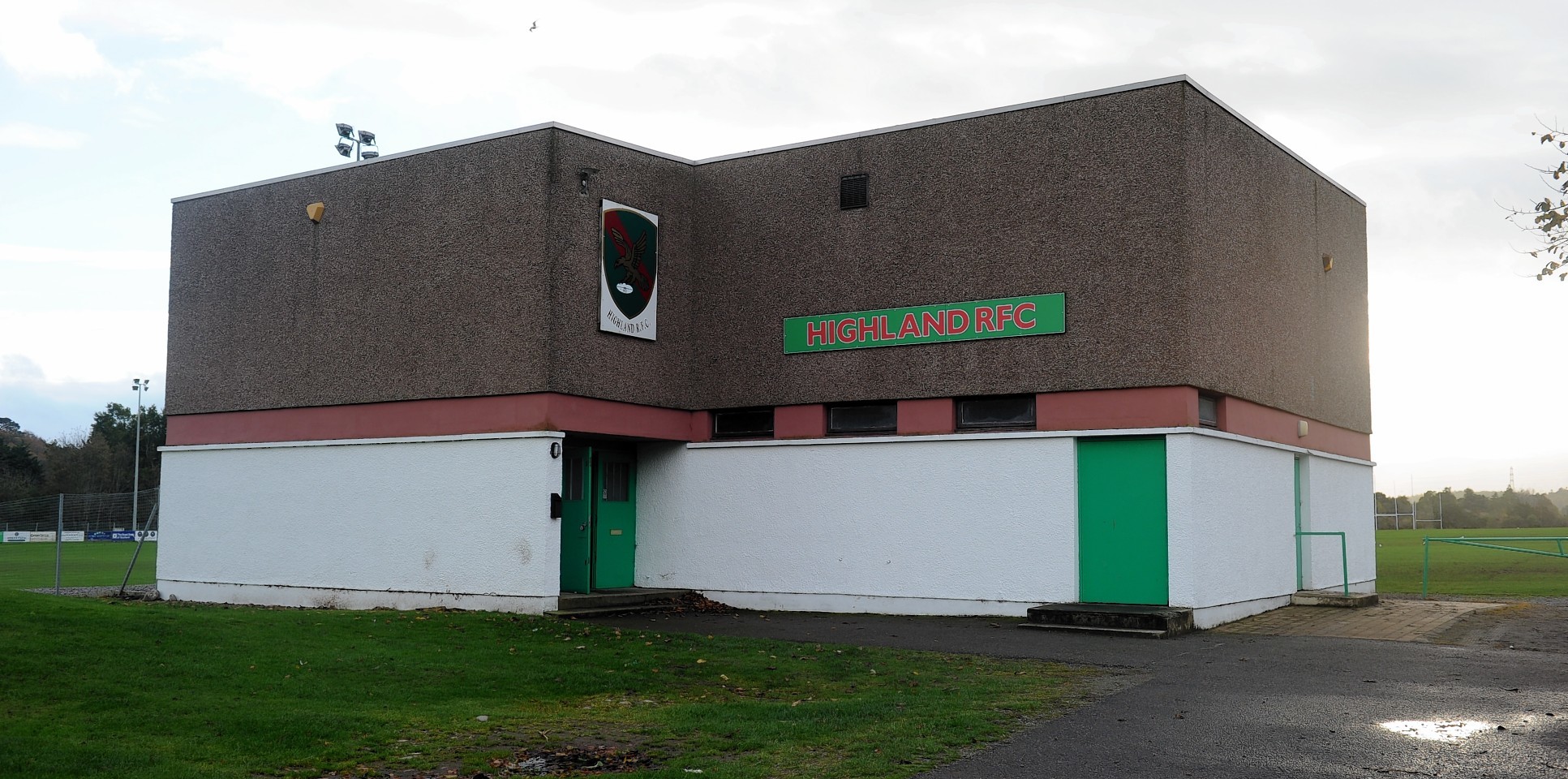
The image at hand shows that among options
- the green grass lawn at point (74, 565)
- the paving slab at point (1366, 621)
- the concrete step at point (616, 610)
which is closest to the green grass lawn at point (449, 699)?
the concrete step at point (616, 610)

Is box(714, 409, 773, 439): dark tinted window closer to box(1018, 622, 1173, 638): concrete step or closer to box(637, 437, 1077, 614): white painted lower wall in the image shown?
box(637, 437, 1077, 614): white painted lower wall

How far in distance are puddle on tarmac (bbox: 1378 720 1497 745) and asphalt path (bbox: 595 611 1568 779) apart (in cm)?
7

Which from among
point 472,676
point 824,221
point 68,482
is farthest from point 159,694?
point 68,482

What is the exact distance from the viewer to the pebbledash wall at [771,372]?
1608 centimetres

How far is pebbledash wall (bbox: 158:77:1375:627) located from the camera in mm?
16078

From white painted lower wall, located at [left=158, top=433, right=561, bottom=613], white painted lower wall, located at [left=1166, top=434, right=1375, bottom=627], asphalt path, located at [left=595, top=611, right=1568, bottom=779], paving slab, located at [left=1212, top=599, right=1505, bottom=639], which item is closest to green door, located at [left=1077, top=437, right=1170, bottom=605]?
white painted lower wall, located at [left=1166, top=434, right=1375, bottom=627]

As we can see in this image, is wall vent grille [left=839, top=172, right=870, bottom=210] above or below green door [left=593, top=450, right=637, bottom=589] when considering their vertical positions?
above

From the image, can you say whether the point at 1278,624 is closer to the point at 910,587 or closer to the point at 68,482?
the point at 910,587

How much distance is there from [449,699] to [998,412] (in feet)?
29.9

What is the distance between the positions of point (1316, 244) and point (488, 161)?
503 inches

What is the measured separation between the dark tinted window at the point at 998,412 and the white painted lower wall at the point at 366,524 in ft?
17.7

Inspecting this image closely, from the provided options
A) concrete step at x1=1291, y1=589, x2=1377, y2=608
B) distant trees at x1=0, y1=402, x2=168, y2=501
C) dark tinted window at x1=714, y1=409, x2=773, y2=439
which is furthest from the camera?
distant trees at x1=0, y1=402, x2=168, y2=501

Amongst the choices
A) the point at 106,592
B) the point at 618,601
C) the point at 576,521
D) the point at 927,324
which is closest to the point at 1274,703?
the point at 927,324

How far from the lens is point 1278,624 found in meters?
15.8
